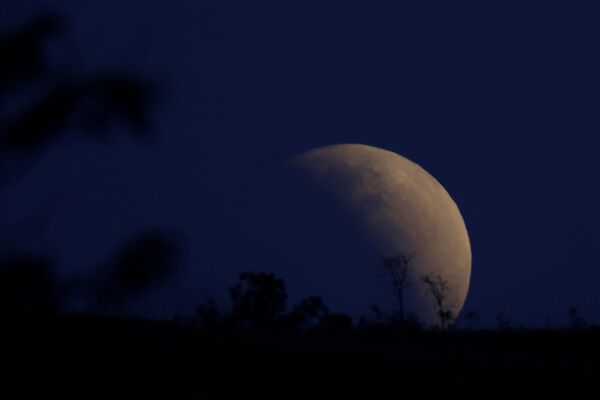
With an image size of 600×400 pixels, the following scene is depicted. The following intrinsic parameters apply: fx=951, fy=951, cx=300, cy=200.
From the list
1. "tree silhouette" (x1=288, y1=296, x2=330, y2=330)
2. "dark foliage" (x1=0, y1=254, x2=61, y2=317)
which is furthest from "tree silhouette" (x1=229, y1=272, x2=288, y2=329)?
"dark foliage" (x1=0, y1=254, x2=61, y2=317)

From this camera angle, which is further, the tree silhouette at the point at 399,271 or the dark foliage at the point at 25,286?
the tree silhouette at the point at 399,271

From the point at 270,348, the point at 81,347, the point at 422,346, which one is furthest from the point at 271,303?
the point at 81,347

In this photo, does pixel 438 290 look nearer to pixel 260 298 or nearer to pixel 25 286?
pixel 260 298

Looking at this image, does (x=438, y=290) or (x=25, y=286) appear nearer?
(x=25, y=286)

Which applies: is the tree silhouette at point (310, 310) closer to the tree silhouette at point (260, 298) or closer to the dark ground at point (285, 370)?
the tree silhouette at point (260, 298)

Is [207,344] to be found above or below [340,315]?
below

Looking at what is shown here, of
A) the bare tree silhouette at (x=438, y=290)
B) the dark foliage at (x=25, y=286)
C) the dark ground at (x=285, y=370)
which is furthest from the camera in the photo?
the bare tree silhouette at (x=438, y=290)

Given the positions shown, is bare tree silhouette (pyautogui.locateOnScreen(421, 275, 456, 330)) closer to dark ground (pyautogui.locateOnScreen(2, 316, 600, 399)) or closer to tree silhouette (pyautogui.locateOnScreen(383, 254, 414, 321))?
tree silhouette (pyautogui.locateOnScreen(383, 254, 414, 321))

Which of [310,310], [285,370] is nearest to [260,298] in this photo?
[310,310]

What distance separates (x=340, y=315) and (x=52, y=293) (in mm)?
28797

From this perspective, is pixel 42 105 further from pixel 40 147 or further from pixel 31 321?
pixel 31 321

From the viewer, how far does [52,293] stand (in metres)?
4.32

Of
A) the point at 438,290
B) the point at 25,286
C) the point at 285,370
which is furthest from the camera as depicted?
the point at 438,290

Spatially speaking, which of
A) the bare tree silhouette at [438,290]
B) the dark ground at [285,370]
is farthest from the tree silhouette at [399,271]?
the dark ground at [285,370]
